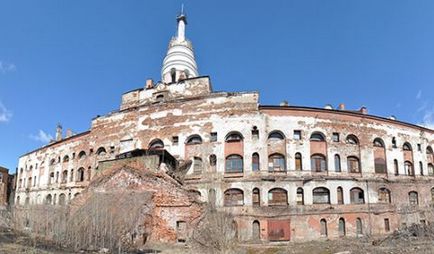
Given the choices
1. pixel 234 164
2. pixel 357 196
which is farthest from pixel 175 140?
pixel 357 196

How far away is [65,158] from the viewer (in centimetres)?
4134

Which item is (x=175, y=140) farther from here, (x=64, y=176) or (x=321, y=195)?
(x=64, y=176)

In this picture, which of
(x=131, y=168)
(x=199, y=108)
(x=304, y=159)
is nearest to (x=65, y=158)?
(x=199, y=108)

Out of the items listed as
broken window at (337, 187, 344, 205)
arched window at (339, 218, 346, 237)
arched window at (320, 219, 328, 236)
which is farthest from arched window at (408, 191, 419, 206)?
arched window at (320, 219, 328, 236)

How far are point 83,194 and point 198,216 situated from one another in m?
7.92

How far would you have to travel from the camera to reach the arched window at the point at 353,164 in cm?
3081

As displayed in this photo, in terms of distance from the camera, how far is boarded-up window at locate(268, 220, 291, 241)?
27.5 m

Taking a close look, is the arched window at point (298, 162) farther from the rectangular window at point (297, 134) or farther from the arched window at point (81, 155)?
the arched window at point (81, 155)

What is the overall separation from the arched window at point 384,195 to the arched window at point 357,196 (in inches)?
69.3

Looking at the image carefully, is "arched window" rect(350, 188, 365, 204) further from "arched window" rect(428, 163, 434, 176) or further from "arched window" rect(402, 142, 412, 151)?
"arched window" rect(428, 163, 434, 176)

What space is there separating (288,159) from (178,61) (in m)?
18.8

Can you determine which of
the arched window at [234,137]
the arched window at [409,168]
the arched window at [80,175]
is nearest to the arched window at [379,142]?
the arched window at [409,168]

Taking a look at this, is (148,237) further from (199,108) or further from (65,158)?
(65,158)

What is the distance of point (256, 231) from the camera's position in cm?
2778
